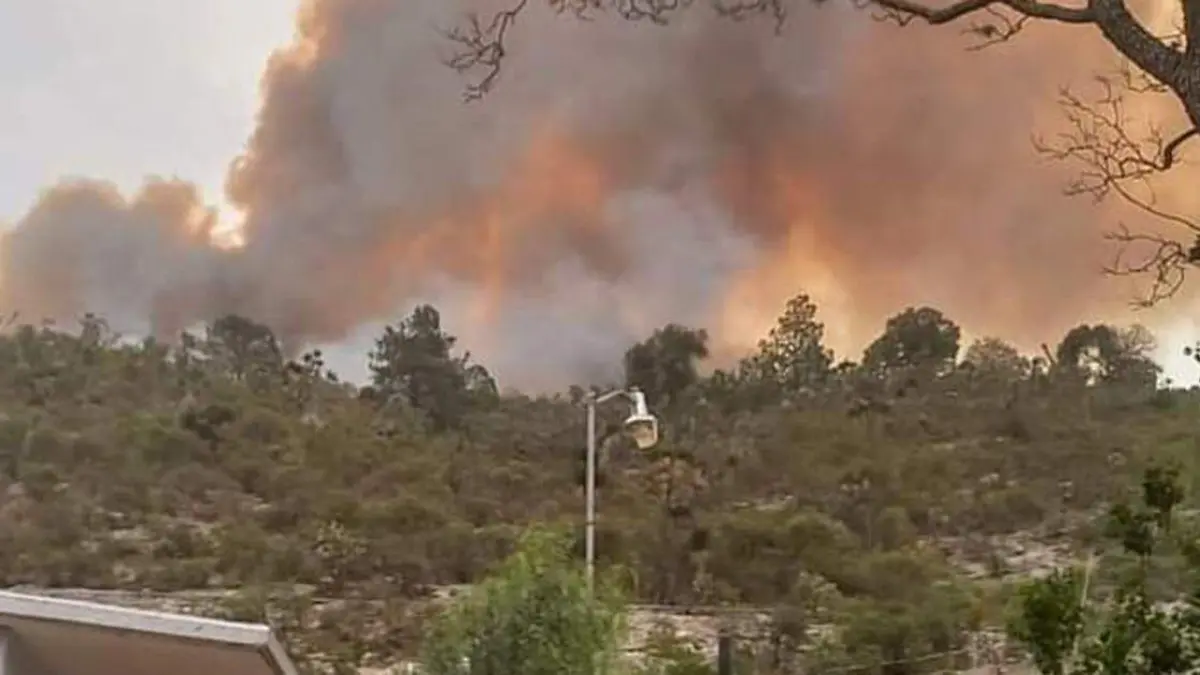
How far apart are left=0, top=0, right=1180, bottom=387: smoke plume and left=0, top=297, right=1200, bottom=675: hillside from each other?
0.69 feet

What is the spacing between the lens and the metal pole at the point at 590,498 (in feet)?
21.6

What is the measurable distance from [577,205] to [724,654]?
2583 millimetres

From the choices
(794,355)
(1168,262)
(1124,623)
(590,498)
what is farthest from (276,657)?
(794,355)

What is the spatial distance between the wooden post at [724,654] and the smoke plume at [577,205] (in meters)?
1.64

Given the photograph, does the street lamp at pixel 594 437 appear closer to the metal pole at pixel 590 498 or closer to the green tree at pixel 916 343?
the metal pole at pixel 590 498

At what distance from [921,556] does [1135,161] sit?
470 centimetres

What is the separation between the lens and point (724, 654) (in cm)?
732

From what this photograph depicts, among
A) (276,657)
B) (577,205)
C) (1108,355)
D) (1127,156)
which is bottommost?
(276,657)

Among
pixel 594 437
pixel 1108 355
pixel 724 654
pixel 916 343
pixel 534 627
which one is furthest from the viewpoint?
pixel 916 343

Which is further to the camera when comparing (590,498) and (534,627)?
(590,498)

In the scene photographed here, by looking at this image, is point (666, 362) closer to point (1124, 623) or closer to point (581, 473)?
point (581, 473)

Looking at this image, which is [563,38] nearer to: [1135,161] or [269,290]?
[269,290]

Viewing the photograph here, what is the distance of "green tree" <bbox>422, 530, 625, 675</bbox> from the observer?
556cm

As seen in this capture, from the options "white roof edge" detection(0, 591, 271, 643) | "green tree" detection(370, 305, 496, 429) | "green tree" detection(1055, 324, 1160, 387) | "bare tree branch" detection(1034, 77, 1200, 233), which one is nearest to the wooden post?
"green tree" detection(370, 305, 496, 429)
